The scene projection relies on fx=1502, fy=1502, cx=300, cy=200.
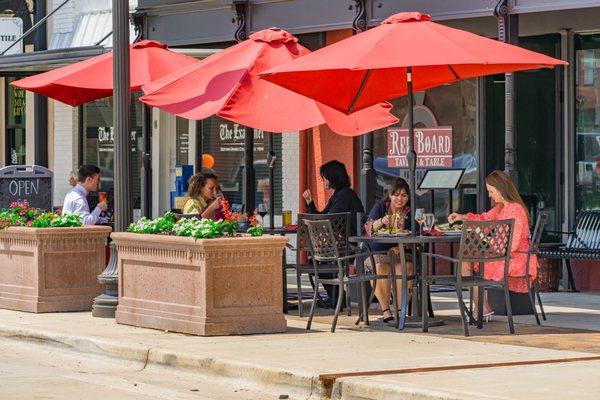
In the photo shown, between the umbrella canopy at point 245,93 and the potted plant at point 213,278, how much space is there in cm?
158

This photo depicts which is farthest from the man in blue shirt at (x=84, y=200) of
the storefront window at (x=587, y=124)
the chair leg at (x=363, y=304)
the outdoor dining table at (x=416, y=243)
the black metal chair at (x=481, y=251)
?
the storefront window at (x=587, y=124)

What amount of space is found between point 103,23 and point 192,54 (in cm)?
476

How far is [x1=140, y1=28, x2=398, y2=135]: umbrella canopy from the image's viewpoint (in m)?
15.1

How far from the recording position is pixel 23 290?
52.5 ft

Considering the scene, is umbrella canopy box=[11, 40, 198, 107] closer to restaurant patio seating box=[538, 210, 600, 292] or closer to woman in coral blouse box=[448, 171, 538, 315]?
woman in coral blouse box=[448, 171, 538, 315]

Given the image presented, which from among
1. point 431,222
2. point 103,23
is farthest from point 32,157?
point 431,222

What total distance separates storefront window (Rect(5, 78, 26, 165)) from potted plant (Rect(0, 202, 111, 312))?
1274 centimetres

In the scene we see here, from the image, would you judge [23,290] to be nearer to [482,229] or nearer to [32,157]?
[482,229]

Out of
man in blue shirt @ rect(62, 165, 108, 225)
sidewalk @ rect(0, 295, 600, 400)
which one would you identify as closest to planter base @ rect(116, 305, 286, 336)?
sidewalk @ rect(0, 295, 600, 400)

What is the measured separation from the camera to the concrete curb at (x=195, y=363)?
416 inches

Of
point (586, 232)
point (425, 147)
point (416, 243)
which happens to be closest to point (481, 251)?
point (416, 243)

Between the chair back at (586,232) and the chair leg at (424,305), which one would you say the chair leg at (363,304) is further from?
the chair back at (586,232)

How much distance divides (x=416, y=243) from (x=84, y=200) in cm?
459

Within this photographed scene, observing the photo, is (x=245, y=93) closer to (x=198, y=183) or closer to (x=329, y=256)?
(x=198, y=183)
